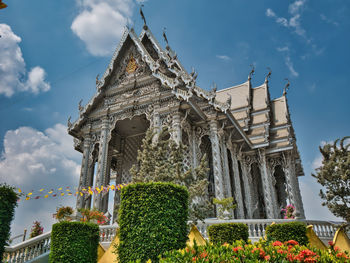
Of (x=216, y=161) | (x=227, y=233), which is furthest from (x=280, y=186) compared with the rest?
(x=227, y=233)

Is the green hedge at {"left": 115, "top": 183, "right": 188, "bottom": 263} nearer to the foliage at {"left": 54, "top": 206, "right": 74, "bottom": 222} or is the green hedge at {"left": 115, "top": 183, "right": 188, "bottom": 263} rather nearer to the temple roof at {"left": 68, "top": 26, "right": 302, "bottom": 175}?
the foliage at {"left": 54, "top": 206, "right": 74, "bottom": 222}

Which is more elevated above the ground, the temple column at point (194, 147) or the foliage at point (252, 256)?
the temple column at point (194, 147)

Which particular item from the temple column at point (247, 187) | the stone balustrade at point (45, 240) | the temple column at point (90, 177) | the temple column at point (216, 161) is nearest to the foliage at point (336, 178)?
the stone balustrade at point (45, 240)

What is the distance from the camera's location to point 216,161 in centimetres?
1306

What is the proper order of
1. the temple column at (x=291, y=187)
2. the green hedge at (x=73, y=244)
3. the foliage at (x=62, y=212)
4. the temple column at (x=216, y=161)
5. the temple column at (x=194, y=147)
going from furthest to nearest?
the temple column at (x=291, y=187) → the temple column at (x=194, y=147) → the temple column at (x=216, y=161) → the foliage at (x=62, y=212) → the green hedge at (x=73, y=244)

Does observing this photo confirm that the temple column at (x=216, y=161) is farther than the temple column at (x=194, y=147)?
No

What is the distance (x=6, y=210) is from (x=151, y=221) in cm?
421

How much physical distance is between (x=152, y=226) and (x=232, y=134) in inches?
449

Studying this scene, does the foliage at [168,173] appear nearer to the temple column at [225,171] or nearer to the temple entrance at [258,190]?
the temple column at [225,171]

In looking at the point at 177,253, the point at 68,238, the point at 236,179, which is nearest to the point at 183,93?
the point at 236,179

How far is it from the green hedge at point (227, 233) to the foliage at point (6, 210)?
16.5 feet

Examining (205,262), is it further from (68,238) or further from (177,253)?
(68,238)

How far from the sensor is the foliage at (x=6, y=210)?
724 cm

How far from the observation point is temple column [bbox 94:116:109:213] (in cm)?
1314
